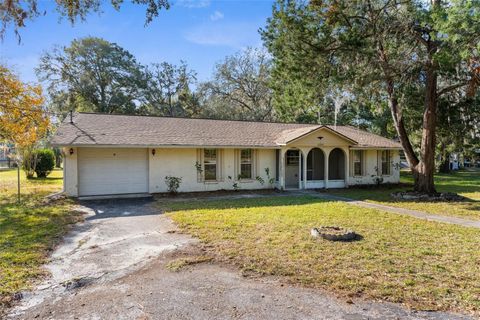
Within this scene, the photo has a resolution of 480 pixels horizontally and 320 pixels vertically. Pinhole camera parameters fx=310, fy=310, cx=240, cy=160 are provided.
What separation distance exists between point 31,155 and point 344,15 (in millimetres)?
20714

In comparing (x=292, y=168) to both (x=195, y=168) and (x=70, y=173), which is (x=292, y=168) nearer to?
(x=195, y=168)

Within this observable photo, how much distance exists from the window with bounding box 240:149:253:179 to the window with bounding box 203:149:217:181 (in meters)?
1.37

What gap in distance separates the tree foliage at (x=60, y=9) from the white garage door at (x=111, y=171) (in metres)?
6.62

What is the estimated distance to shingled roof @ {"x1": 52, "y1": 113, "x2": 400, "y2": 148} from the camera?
42.1ft

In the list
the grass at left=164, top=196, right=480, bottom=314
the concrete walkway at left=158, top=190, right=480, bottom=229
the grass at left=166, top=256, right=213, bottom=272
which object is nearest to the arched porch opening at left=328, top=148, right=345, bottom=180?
the concrete walkway at left=158, top=190, right=480, bottom=229

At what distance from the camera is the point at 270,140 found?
16.1m

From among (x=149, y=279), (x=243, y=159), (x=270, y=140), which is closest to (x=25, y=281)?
(x=149, y=279)

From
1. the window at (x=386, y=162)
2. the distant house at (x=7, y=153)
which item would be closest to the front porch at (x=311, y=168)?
the window at (x=386, y=162)

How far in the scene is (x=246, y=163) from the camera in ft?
51.4

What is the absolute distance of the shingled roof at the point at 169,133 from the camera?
42.1ft

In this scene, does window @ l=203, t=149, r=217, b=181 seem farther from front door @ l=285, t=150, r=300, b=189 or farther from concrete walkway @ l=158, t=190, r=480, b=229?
front door @ l=285, t=150, r=300, b=189

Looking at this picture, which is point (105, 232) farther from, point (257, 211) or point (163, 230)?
point (257, 211)

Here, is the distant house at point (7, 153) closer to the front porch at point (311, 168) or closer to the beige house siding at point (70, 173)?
the beige house siding at point (70, 173)

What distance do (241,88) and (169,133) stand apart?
752 inches
